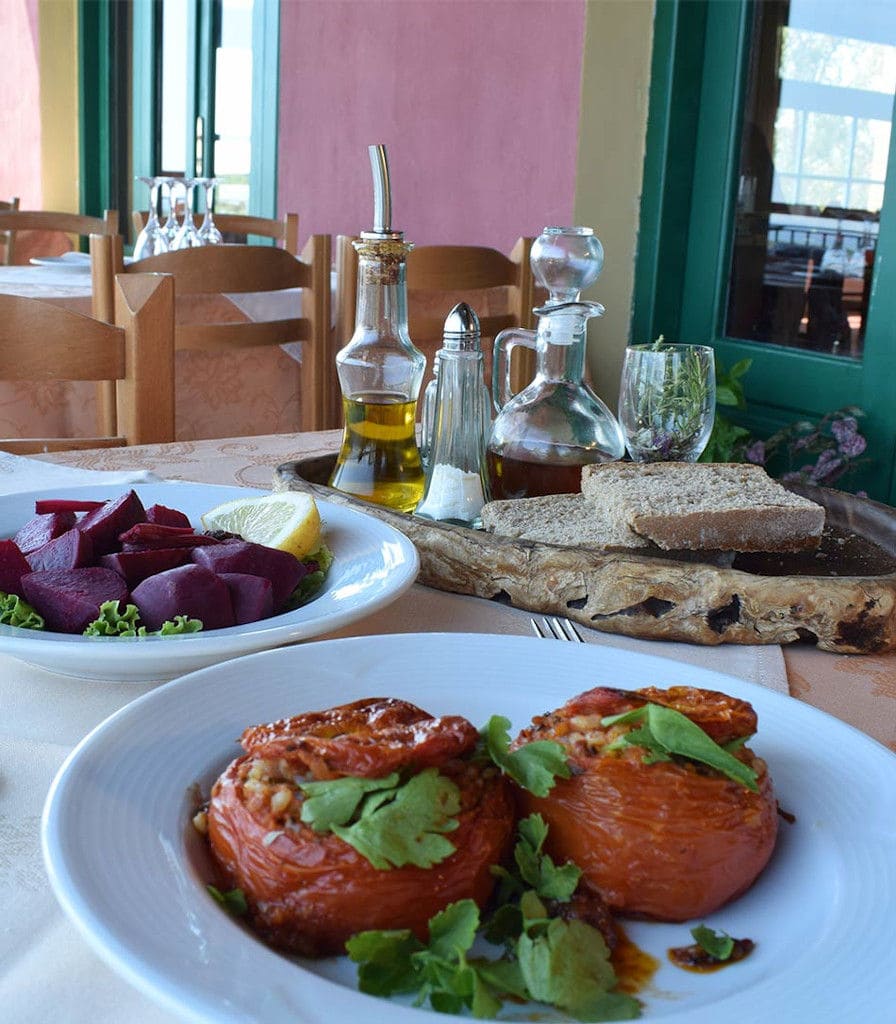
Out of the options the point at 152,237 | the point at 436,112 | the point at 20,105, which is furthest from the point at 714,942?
the point at 20,105

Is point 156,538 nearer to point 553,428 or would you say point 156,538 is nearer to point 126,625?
point 126,625

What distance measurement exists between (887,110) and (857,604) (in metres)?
1.99

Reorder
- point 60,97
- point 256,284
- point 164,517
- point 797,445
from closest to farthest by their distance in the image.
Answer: point 164,517 → point 256,284 → point 797,445 → point 60,97

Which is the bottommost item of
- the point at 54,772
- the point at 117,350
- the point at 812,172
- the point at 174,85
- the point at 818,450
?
the point at 818,450

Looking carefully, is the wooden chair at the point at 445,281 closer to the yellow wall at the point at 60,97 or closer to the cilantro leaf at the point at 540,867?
the cilantro leaf at the point at 540,867

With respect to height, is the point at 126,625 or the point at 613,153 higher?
the point at 613,153

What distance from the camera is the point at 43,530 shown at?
2.54ft

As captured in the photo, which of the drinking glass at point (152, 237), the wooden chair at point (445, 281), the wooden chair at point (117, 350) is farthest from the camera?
the drinking glass at point (152, 237)

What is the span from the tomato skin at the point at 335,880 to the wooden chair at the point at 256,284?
70.5 inches

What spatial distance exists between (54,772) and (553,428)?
551 mm

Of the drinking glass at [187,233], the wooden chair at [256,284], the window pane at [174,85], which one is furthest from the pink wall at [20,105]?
the wooden chair at [256,284]

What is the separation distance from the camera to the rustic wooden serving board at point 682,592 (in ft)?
2.47

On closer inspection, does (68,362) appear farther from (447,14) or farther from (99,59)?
(99,59)

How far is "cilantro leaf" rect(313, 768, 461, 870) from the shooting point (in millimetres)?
396
